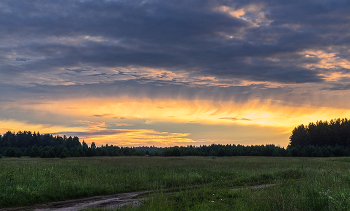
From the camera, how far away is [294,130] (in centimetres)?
13638

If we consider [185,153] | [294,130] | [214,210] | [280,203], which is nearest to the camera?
[280,203]

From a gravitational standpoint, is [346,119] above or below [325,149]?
above

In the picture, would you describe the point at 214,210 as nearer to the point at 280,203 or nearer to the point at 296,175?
the point at 280,203

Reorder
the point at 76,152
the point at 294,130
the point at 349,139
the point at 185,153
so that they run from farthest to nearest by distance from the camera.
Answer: the point at 294,130
the point at 185,153
the point at 349,139
the point at 76,152

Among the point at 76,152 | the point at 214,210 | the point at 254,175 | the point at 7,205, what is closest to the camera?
the point at 214,210

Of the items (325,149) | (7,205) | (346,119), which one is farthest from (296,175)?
(346,119)

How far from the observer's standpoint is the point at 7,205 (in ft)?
42.8

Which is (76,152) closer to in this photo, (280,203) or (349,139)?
(280,203)

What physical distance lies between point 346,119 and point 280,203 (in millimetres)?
140165

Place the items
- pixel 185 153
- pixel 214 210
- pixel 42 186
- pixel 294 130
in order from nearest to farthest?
pixel 214 210
pixel 42 186
pixel 185 153
pixel 294 130

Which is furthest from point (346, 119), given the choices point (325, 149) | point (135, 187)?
point (135, 187)

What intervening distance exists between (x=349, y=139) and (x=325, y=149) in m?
20.6

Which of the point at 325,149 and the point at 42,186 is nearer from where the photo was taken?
the point at 42,186

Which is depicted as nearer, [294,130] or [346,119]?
[346,119]
